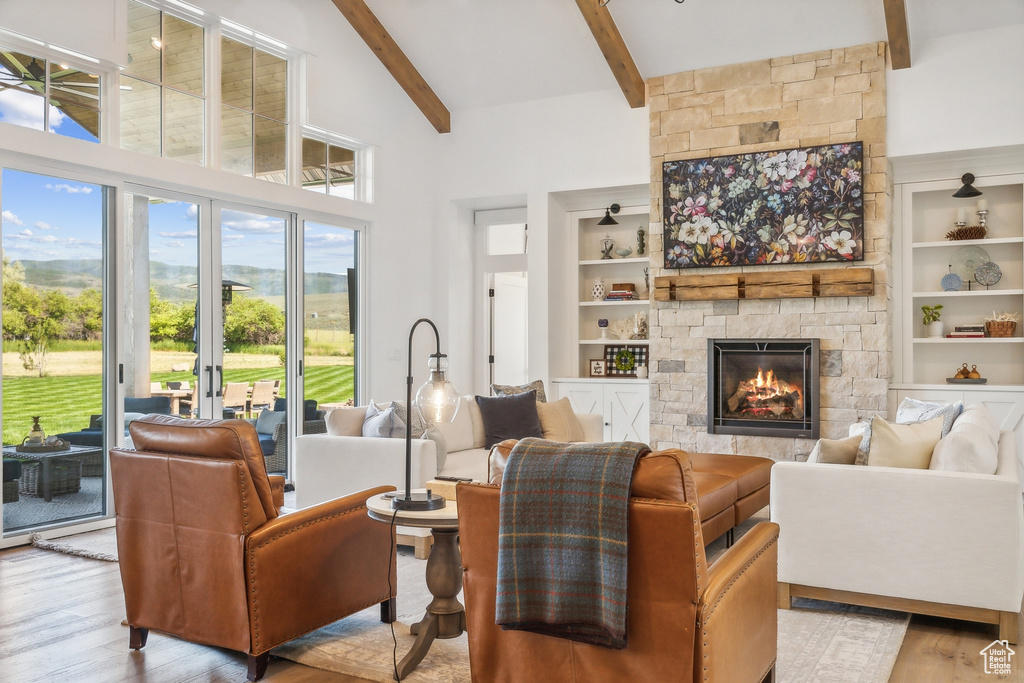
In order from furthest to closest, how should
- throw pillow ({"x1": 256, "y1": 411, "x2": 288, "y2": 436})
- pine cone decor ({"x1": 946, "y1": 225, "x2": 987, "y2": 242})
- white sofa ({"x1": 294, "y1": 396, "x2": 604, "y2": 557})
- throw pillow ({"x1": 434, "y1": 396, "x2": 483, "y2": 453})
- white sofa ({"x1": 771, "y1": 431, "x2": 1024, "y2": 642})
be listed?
pine cone decor ({"x1": 946, "y1": 225, "x2": 987, "y2": 242}) < throw pillow ({"x1": 256, "y1": 411, "x2": 288, "y2": 436}) < throw pillow ({"x1": 434, "y1": 396, "x2": 483, "y2": 453}) < white sofa ({"x1": 294, "y1": 396, "x2": 604, "y2": 557}) < white sofa ({"x1": 771, "y1": 431, "x2": 1024, "y2": 642})

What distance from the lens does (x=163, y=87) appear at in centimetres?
559

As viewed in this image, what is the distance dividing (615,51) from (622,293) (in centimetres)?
226

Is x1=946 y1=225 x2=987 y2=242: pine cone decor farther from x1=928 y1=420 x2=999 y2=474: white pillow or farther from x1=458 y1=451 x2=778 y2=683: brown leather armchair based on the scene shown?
x1=458 y1=451 x2=778 y2=683: brown leather armchair

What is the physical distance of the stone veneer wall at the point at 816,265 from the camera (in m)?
6.24

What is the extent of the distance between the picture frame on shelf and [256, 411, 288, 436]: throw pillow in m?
3.17

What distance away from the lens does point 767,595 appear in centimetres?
254

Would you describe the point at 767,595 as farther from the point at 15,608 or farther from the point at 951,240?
the point at 951,240

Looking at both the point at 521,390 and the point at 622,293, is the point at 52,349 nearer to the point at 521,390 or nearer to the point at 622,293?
the point at 521,390

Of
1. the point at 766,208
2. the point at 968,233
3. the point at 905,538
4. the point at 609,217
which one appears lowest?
the point at 905,538

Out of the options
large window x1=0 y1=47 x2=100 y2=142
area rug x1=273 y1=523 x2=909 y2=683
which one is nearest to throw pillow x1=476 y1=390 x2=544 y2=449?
area rug x1=273 y1=523 x2=909 y2=683

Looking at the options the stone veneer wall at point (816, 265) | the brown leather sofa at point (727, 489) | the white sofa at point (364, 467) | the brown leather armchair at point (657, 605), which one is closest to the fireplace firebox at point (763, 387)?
the stone veneer wall at point (816, 265)

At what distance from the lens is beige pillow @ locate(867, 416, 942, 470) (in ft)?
11.2

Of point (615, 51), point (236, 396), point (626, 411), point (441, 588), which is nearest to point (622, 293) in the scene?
point (626, 411)

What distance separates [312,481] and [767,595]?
2.80m
